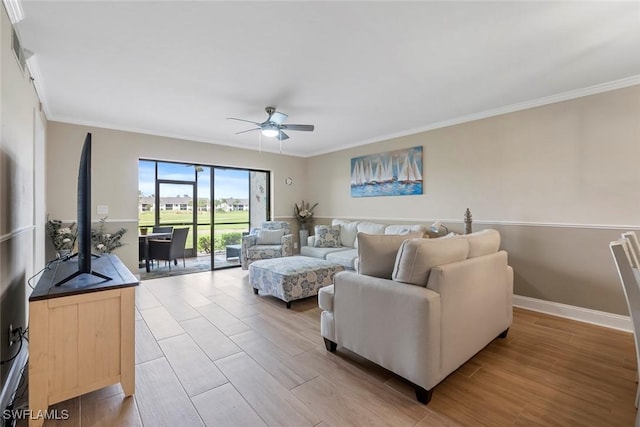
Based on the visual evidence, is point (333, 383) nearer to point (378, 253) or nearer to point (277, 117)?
point (378, 253)

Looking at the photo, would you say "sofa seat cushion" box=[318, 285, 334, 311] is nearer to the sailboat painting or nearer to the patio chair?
the sailboat painting

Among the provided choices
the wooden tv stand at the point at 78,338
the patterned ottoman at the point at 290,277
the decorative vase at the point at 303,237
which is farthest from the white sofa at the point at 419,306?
the decorative vase at the point at 303,237

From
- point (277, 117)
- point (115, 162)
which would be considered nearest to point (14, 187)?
point (277, 117)

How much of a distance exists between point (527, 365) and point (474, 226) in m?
2.11

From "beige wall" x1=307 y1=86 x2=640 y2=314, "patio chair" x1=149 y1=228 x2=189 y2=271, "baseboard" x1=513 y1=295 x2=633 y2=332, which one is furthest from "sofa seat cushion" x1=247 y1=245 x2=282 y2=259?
"baseboard" x1=513 y1=295 x2=633 y2=332

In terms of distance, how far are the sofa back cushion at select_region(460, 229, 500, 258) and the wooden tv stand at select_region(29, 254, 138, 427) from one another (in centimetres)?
247

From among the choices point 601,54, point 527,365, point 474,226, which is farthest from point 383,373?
point 601,54

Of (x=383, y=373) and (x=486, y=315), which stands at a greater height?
(x=486, y=315)

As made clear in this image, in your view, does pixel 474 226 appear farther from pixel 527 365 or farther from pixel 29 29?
pixel 29 29

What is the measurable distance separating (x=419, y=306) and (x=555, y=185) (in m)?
2.81

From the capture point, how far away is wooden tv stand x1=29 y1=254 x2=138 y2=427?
1.56m

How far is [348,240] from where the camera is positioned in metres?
5.38

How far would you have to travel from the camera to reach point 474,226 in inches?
158

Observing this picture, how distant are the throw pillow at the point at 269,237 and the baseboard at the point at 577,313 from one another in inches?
151
